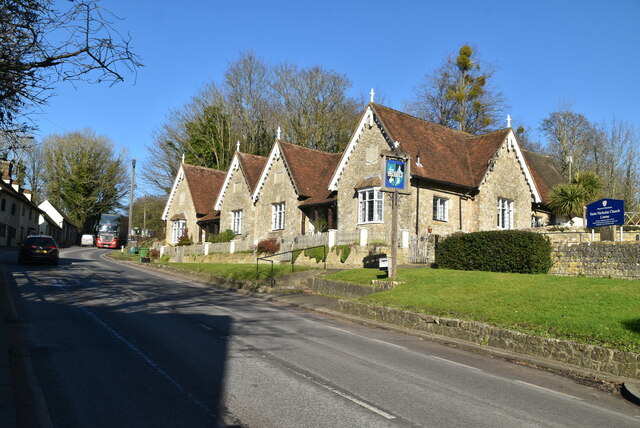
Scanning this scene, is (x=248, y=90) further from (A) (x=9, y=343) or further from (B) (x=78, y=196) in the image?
(A) (x=9, y=343)

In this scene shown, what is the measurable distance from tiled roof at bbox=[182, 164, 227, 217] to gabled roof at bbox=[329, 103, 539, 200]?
19324mm

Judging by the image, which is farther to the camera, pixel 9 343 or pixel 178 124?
pixel 178 124

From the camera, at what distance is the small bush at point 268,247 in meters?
32.2

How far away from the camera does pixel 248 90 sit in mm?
54156

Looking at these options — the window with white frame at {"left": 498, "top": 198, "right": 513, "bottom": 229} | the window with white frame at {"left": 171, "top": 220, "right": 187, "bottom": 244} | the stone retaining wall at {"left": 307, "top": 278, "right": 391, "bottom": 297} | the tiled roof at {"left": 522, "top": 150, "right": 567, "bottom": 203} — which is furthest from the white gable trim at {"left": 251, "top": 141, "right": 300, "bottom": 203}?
the tiled roof at {"left": 522, "top": 150, "right": 567, "bottom": 203}

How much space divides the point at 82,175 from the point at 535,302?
67.8 m

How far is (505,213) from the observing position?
3238 centimetres

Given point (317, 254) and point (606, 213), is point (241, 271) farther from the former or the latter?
point (606, 213)

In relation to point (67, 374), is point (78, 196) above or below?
above

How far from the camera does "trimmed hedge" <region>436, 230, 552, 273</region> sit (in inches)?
712

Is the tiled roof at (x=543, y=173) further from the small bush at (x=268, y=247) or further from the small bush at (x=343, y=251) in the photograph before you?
the small bush at (x=268, y=247)

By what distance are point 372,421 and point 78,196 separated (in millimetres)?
74276

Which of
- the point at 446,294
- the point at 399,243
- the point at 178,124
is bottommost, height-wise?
the point at 446,294

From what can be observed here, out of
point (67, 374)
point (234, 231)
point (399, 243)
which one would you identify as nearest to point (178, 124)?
point (234, 231)
